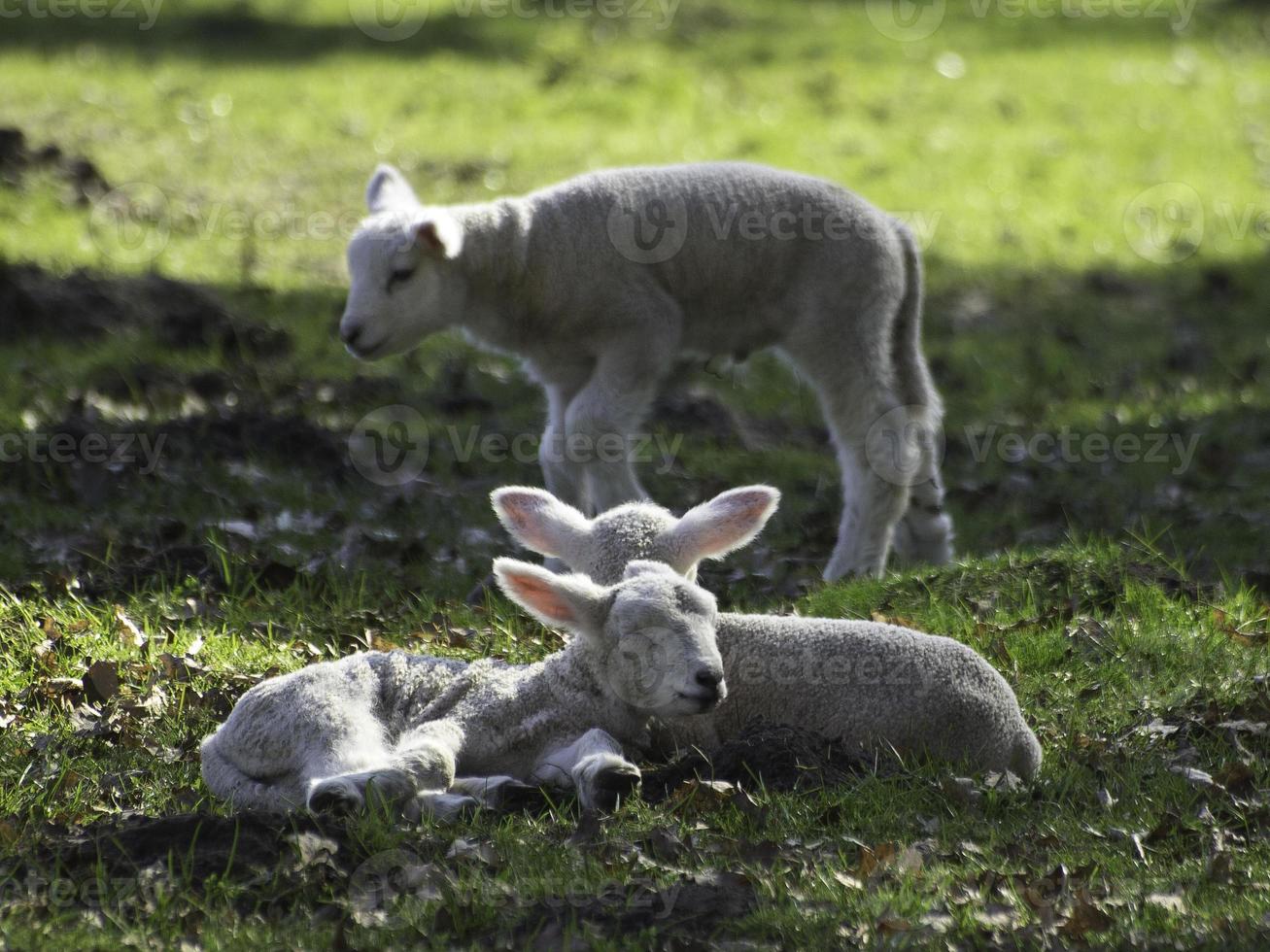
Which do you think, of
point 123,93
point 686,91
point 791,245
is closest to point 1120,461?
point 791,245

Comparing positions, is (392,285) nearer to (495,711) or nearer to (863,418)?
(863,418)

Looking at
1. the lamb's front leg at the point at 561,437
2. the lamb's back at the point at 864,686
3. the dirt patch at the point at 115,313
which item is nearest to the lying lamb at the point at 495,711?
the lamb's back at the point at 864,686

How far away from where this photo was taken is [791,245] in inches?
280

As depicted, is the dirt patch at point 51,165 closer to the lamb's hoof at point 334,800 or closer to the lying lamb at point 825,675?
the lying lamb at point 825,675

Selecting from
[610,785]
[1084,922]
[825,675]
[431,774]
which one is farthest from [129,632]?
[1084,922]

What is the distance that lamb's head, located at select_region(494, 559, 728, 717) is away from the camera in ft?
13.7

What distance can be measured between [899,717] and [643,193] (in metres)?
3.39

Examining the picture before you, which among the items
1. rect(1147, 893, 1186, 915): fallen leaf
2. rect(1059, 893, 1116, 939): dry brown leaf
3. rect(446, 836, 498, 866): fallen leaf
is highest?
rect(1059, 893, 1116, 939): dry brown leaf

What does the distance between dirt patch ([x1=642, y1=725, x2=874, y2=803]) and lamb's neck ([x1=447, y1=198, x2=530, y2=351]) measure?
3081mm

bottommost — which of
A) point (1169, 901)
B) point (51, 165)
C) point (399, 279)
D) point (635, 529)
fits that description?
point (51, 165)

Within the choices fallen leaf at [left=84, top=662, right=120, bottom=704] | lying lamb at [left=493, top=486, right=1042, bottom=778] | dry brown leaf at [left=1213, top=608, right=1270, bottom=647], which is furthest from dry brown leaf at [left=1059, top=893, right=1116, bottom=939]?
fallen leaf at [left=84, top=662, right=120, bottom=704]

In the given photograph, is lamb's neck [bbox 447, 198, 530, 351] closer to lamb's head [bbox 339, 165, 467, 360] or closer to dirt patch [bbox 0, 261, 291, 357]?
lamb's head [bbox 339, 165, 467, 360]

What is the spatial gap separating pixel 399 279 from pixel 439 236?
308 mm

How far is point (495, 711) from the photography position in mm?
4484
